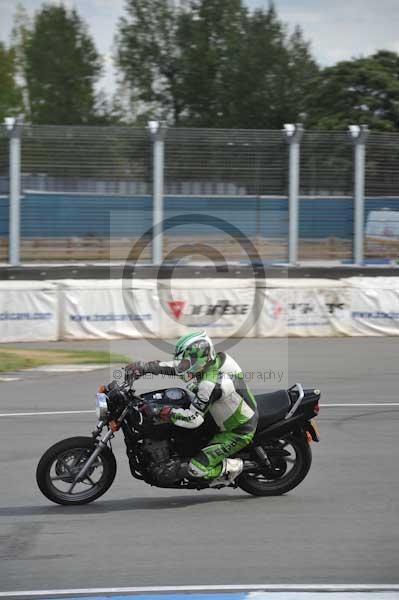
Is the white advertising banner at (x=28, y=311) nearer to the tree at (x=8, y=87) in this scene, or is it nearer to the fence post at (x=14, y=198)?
the fence post at (x=14, y=198)

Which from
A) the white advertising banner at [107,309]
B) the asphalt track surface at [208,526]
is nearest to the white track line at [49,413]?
the asphalt track surface at [208,526]

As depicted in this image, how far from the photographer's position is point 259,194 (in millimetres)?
20891

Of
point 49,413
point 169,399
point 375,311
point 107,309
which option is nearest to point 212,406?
point 169,399

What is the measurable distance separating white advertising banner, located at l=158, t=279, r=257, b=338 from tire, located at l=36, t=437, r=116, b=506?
34.1ft

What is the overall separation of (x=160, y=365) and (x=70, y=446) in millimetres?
940

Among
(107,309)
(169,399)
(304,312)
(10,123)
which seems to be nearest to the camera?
(169,399)

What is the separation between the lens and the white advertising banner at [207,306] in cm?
1831

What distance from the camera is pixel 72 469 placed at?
7773 mm

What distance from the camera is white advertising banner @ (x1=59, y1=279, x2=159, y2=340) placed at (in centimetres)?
1817

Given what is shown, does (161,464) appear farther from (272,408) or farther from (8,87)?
(8,87)

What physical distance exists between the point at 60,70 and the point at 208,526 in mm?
66702

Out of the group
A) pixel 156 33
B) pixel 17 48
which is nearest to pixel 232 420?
pixel 156 33

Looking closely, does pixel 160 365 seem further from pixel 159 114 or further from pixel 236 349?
pixel 159 114

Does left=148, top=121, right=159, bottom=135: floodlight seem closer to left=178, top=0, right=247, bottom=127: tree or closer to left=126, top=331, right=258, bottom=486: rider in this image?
left=126, top=331, right=258, bottom=486: rider
